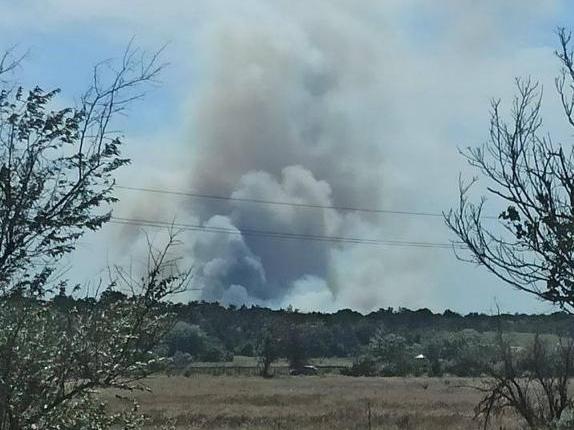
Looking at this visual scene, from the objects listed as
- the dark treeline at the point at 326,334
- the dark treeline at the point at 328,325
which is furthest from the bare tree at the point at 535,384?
the dark treeline at the point at 328,325

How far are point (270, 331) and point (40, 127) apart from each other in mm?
75678

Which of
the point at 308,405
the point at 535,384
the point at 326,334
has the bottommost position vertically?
the point at 535,384

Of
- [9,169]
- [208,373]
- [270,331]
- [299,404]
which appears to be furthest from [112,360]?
[270,331]

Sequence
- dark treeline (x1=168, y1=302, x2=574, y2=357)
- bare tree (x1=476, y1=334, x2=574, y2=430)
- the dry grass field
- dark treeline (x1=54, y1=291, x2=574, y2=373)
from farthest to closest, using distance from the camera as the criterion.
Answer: dark treeline (x1=168, y1=302, x2=574, y2=357)
dark treeline (x1=54, y1=291, x2=574, y2=373)
the dry grass field
bare tree (x1=476, y1=334, x2=574, y2=430)

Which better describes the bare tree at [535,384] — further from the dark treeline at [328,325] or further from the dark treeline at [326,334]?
the dark treeline at [328,325]

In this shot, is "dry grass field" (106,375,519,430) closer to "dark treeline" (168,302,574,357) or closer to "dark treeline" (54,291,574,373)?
"dark treeline" (54,291,574,373)

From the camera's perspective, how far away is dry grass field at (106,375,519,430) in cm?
3244

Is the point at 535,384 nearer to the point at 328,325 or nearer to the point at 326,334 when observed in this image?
the point at 326,334

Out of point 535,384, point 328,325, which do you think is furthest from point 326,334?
point 535,384

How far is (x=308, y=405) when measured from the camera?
137ft

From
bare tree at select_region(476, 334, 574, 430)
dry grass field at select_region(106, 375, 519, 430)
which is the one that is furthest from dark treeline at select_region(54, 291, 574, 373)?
bare tree at select_region(476, 334, 574, 430)

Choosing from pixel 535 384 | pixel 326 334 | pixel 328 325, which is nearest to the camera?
pixel 535 384

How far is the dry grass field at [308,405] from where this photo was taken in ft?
106

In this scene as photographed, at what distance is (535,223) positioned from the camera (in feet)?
31.8
